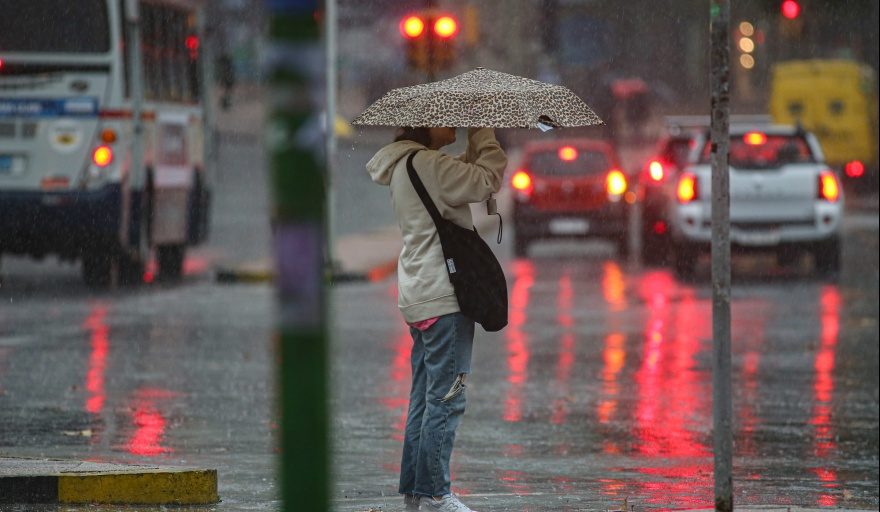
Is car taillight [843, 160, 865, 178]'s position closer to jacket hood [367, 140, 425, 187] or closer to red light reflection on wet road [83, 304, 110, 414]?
red light reflection on wet road [83, 304, 110, 414]

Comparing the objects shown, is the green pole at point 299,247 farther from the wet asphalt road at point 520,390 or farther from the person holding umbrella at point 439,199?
the person holding umbrella at point 439,199

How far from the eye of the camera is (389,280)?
19500mm

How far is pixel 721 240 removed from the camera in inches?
214

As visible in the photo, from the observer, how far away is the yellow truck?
130 feet

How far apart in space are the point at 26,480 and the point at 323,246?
4555 millimetres

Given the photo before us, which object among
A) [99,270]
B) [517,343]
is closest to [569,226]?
[99,270]

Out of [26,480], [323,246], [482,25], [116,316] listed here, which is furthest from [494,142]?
[482,25]

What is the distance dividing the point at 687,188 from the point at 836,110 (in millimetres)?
22430

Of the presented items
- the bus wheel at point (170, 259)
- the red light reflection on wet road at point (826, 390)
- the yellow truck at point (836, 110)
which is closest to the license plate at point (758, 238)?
the red light reflection on wet road at point (826, 390)

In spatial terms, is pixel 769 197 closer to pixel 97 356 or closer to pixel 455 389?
pixel 97 356

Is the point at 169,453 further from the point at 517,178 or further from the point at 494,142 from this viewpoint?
the point at 517,178

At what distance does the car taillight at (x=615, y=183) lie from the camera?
22047mm

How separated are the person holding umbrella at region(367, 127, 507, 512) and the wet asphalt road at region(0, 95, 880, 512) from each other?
497mm

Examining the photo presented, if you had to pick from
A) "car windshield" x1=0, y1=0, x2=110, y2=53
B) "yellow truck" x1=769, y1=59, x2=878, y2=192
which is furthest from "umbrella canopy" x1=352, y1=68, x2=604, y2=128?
"yellow truck" x1=769, y1=59, x2=878, y2=192
